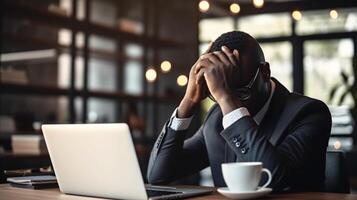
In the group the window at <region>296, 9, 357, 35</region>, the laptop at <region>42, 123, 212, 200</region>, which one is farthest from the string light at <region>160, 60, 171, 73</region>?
the laptop at <region>42, 123, 212, 200</region>

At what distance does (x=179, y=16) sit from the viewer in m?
6.46

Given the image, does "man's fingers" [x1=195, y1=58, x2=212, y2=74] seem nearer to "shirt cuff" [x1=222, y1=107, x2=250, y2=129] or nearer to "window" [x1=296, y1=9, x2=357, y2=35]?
"shirt cuff" [x1=222, y1=107, x2=250, y2=129]

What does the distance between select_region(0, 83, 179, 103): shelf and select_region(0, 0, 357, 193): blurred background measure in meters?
0.01

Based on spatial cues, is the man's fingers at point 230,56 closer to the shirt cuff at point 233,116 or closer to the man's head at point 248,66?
the man's head at point 248,66

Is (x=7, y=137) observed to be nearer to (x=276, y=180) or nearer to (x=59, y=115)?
(x=59, y=115)

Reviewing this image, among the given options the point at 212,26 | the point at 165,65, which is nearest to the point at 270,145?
the point at 165,65

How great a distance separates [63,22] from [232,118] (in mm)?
3534

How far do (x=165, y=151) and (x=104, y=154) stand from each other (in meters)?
0.51

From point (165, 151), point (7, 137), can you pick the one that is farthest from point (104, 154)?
point (7, 137)

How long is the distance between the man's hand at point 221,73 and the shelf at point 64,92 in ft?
9.78

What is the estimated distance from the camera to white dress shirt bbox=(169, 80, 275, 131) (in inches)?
55.5

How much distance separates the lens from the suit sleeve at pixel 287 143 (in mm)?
1381

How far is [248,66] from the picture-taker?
4.92ft

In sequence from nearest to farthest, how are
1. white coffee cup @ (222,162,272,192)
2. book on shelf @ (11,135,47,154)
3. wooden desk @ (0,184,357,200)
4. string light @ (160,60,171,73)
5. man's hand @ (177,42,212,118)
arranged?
white coffee cup @ (222,162,272,192), wooden desk @ (0,184,357,200), man's hand @ (177,42,212,118), book on shelf @ (11,135,47,154), string light @ (160,60,171,73)
